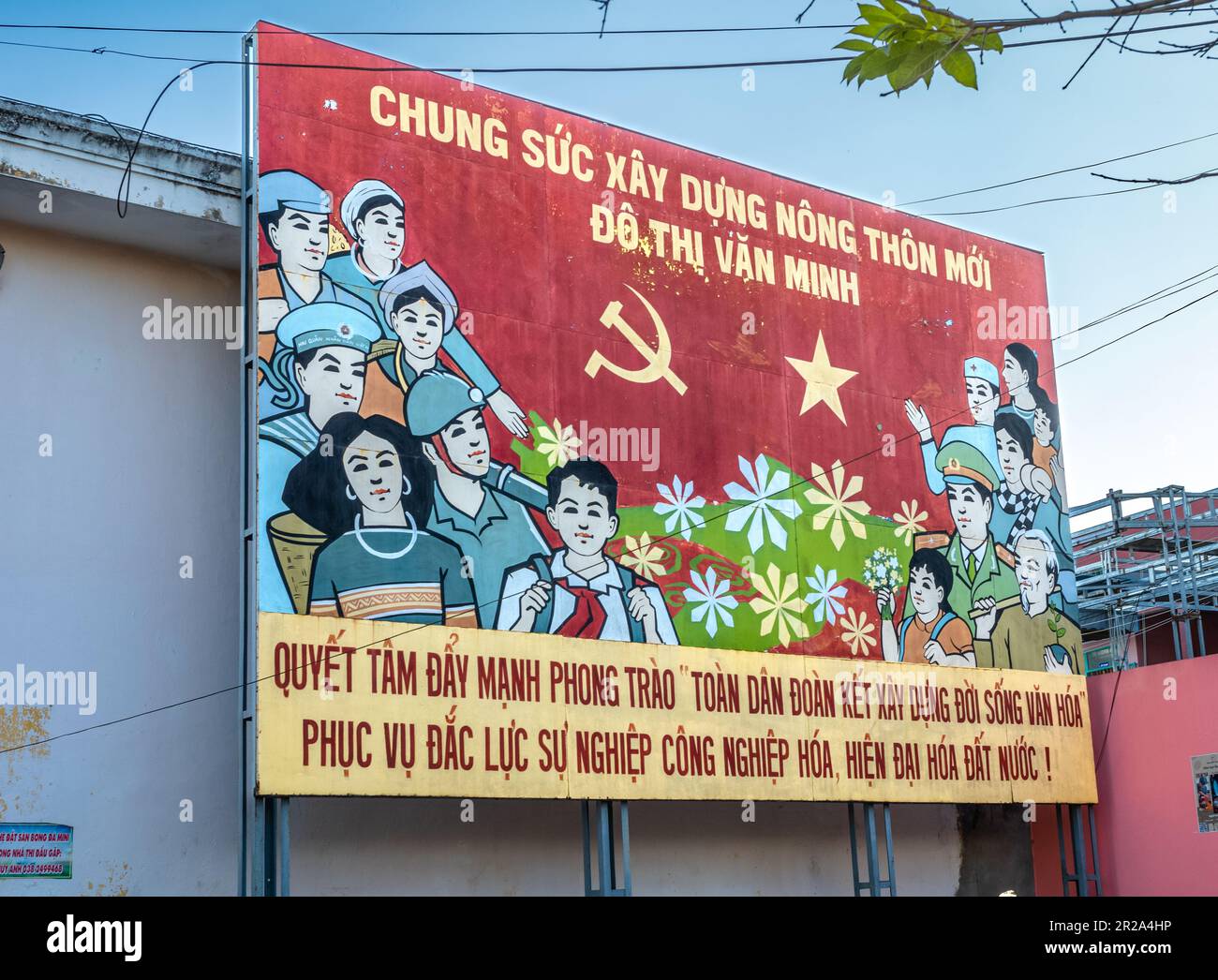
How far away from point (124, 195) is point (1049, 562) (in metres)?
10.4

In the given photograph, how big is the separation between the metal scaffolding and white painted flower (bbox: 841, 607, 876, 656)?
385 cm

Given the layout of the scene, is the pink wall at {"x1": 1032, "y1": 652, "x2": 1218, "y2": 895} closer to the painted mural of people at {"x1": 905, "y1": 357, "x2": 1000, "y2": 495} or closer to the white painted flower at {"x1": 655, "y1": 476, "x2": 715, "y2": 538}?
the painted mural of people at {"x1": 905, "y1": 357, "x2": 1000, "y2": 495}

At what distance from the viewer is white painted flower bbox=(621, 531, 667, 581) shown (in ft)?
44.5

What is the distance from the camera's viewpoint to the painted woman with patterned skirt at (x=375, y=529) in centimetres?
1191

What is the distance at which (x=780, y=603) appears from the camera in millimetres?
14492

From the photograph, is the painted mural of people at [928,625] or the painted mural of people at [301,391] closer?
the painted mural of people at [301,391]

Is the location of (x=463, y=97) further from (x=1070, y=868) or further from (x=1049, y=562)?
(x=1070, y=868)

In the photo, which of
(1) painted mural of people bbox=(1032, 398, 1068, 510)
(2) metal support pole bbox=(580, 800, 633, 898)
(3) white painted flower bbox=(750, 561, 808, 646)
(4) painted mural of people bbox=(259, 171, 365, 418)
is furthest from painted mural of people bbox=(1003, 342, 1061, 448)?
(4) painted mural of people bbox=(259, 171, 365, 418)

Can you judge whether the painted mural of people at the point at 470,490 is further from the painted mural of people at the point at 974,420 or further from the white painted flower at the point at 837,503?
the painted mural of people at the point at 974,420

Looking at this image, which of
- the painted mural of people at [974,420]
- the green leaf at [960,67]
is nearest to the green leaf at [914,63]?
the green leaf at [960,67]

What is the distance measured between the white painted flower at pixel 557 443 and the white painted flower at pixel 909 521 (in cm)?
398

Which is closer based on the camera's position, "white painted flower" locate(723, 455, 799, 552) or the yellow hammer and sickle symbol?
the yellow hammer and sickle symbol

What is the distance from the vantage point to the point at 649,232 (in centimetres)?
1455

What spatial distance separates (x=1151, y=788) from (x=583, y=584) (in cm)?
710
